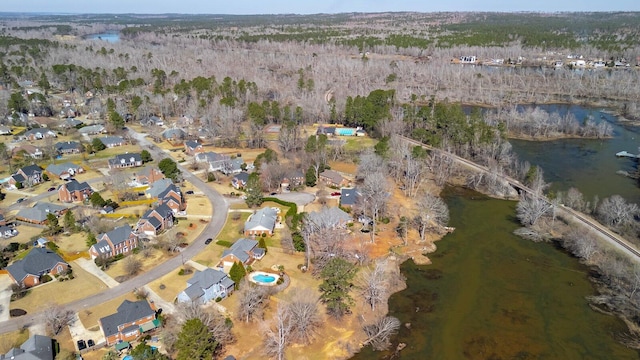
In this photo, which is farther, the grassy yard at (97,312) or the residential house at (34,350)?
the grassy yard at (97,312)

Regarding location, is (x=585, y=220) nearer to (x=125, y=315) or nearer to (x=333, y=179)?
(x=333, y=179)

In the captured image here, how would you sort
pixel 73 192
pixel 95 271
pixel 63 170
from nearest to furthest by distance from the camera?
pixel 95 271, pixel 73 192, pixel 63 170

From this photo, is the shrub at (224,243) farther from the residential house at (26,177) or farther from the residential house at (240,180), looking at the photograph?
the residential house at (26,177)

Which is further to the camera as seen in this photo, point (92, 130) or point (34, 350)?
point (92, 130)

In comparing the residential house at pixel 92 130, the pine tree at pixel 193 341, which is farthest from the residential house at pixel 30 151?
the pine tree at pixel 193 341

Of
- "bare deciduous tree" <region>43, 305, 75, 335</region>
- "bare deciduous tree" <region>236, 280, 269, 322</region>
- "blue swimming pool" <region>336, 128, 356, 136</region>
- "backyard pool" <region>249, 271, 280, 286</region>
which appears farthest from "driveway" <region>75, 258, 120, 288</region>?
"blue swimming pool" <region>336, 128, 356, 136</region>

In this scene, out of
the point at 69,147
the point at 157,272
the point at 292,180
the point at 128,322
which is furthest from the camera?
the point at 69,147

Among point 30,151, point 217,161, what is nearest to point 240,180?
point 217,161
